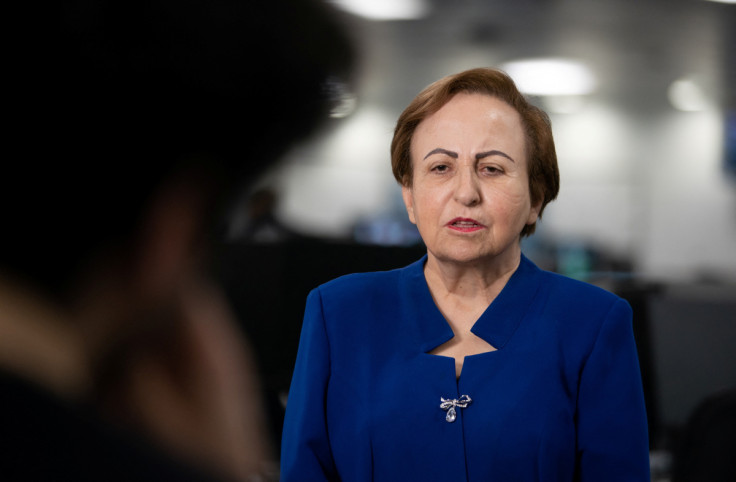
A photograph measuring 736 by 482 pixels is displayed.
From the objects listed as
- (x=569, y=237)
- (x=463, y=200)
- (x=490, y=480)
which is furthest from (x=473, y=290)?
(x=569, y=237)

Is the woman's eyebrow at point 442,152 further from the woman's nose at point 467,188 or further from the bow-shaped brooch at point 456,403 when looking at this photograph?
the bow-shaped brooch at point 456,403

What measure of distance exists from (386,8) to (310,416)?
102 cm

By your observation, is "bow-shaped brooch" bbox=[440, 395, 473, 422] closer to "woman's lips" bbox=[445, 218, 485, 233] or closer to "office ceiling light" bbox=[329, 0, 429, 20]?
"woman's lips" bbox=[445, 218, 485, 233]

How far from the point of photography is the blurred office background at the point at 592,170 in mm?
1624

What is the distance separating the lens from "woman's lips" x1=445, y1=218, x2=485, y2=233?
1177mm

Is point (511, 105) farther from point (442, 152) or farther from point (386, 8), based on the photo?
point (386, 8)

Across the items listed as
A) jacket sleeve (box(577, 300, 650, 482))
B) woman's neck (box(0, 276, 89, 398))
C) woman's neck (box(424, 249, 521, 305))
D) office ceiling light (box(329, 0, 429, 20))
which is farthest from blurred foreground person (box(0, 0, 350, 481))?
office ceiling light (box(329, 0, 429, 20))

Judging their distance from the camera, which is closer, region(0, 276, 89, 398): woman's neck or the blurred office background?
region(0, 276, 89, 398): woman's neck

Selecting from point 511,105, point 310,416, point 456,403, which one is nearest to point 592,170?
point 511,105

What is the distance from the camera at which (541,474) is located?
3.65ft

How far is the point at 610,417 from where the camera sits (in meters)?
1.15

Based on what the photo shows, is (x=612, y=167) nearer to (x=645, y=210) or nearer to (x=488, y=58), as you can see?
(x=645, y=210)

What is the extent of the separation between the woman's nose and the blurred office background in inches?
17.5

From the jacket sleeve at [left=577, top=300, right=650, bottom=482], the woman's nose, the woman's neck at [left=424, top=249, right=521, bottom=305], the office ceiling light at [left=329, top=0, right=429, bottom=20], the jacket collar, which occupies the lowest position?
the jacket sleeve at [left=577, top=300, right=650, bottom=482]
